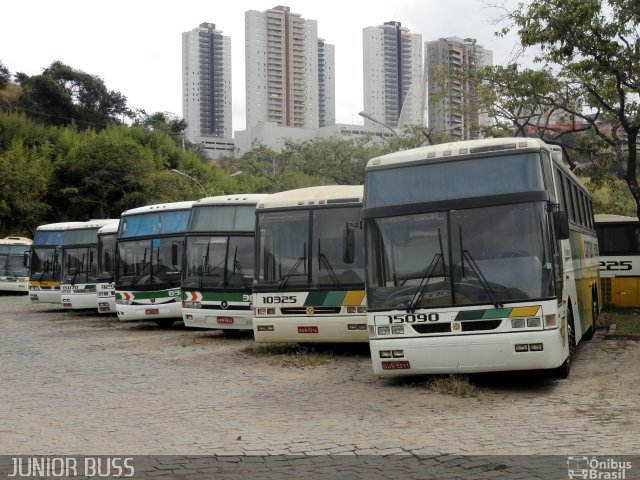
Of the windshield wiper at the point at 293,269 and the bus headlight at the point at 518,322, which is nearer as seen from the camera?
the bus headlight at the point at 518,322

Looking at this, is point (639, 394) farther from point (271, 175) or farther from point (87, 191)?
point (271, 175)

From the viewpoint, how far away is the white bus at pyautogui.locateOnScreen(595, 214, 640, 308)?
23391 millimetres

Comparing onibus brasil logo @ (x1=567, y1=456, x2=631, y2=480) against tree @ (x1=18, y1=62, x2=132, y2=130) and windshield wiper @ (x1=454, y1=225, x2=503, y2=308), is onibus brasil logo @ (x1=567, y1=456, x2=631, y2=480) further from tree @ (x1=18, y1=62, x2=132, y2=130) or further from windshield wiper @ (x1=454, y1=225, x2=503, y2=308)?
tree @ (x1=18, y1=62, x2=132, y2=130)

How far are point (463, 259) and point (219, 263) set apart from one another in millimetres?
8406

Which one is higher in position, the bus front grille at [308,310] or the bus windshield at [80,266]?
the bus windshield at [80,266]

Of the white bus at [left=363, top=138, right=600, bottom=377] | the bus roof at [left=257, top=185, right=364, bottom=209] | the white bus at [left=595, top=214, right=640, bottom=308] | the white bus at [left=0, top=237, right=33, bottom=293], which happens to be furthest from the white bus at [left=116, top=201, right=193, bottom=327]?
the white bus at [left=0, top=237, right=33, bottom=293]

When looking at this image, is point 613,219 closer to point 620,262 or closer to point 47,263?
point 620,262

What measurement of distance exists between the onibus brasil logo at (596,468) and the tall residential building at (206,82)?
433ft

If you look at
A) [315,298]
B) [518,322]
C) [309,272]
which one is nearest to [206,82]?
[309,272]

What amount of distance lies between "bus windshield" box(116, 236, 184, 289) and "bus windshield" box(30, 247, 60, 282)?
27.1 ft

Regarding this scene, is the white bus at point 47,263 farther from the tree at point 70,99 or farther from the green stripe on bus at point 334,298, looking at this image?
the tree at point 70,99

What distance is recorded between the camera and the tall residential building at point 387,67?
408 feet

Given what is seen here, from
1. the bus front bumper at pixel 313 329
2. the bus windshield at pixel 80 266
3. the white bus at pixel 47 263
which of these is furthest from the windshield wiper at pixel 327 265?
the white bus at pixel 47 263

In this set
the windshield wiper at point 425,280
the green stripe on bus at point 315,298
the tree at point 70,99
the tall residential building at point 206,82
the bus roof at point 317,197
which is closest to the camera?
the windshield wiper at point 425,280
